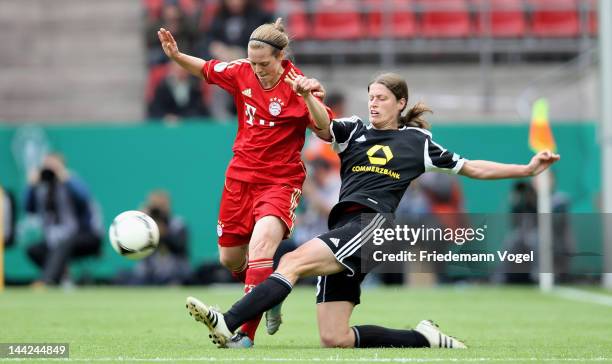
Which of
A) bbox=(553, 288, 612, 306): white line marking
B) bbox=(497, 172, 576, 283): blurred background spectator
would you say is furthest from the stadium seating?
bbox=(553, 288, 612, 306): white line marking

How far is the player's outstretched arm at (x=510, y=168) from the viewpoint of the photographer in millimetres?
7355

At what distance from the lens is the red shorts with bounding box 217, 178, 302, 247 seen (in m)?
8.01

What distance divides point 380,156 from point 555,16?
15287 millimetres

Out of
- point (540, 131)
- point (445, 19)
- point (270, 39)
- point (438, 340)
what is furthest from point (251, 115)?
point (445, 19)

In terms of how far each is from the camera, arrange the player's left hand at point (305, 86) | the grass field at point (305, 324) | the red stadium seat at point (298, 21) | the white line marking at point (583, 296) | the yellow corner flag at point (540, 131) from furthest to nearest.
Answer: the red stadium seat at point (298, 21) < the yellow corner flag at point (540, 131) < the white line marking at point (583, 296) < the player's left hand at point (305, 86) < the grass field at point (305, 324)

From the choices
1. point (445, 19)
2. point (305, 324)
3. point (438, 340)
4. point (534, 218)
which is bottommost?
point (305, 324)

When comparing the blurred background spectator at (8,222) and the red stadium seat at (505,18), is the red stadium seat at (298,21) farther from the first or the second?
the blurred background spectator at (8,222)

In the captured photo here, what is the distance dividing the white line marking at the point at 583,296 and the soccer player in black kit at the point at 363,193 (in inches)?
253

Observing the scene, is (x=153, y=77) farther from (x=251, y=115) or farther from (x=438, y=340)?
(x=438, y=340)

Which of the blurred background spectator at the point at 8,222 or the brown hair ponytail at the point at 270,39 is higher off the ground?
the brown hair ponytail at the point at 270,39

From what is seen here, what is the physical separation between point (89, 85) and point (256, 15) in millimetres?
3472

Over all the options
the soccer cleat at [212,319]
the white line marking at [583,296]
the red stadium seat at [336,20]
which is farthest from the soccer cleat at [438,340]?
the red stadium seat at [336,20]

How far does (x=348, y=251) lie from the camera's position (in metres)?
→ 7.34

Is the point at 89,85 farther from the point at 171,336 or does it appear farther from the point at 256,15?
the point at 171,336
